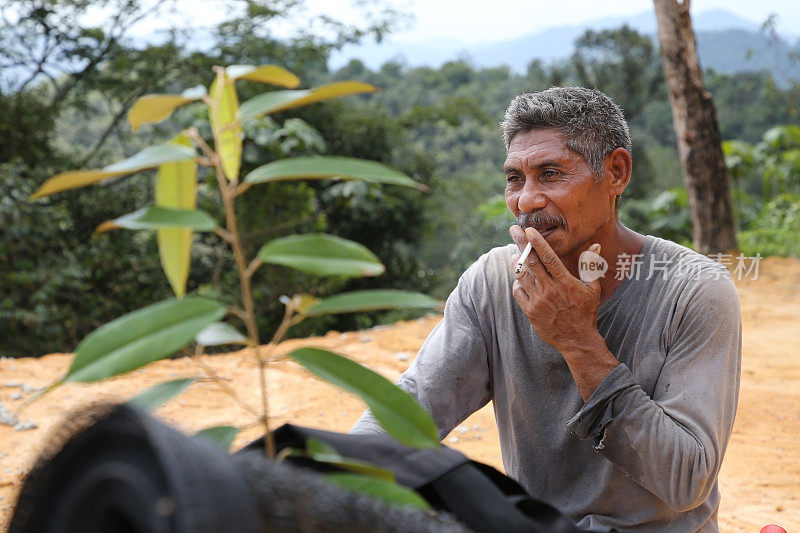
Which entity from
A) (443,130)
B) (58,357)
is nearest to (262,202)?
(58,357)

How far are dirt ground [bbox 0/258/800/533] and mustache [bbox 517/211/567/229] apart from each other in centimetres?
158

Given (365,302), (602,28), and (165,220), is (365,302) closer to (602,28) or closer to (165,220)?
(165,220)

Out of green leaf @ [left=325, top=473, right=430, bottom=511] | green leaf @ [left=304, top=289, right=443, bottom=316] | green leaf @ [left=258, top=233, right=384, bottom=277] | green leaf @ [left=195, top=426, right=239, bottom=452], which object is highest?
green leaf @ [left=258, top=233, right=384, bottom=277]

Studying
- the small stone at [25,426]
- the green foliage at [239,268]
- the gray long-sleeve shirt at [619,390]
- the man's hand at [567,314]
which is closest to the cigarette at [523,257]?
the man's hand at [567,314]

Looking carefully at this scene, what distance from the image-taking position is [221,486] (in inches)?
21.2

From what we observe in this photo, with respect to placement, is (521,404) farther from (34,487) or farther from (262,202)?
(262,202)

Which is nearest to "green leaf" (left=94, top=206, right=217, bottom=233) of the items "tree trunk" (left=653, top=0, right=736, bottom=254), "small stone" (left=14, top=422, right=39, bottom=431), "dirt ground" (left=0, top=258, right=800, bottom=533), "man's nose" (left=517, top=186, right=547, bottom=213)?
"man's nose" (left=517, top=186, right=547, bottom=213)

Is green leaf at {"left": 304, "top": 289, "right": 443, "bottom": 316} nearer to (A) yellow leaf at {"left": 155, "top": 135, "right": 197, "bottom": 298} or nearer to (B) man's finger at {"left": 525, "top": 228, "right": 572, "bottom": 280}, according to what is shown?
(A) yellow leaf at {"left": 155, "top": 135, "right": 197, "bottom": 298}

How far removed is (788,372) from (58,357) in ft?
15.0

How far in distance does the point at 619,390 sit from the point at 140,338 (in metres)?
0.85

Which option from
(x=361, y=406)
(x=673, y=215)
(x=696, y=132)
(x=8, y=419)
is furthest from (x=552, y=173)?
(x=673, y=215)

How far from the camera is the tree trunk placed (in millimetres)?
6266

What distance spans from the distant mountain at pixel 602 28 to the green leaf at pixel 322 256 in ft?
22.5

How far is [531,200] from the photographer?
1.48 metres
